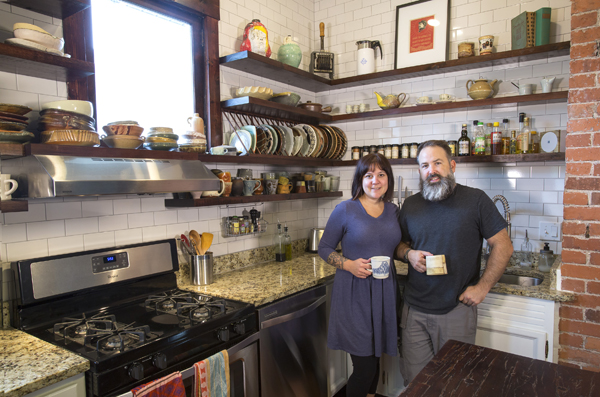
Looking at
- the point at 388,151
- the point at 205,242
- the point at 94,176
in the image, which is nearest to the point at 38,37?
the point at 94,176

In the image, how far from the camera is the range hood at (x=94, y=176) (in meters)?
1.63

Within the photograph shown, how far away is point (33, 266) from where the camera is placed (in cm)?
189

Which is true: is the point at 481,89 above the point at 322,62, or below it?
below

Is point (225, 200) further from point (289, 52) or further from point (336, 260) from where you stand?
point (289, 52)

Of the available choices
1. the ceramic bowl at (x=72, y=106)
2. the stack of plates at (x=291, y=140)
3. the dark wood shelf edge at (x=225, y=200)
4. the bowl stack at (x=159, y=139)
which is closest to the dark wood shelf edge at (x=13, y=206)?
the ceramic bowl at (x=72, y=106)

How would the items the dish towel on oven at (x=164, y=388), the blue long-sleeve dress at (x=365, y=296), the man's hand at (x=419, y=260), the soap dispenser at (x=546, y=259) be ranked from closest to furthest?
1. the dish towel on oven at (x=164, y=388)
2. the man's hand at (x=419, y=260)
3. the blue long-sleeve dress at (x=365, y=296)
4. the soap dispenser at (x=546, y=259)

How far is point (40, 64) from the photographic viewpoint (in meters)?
1.77

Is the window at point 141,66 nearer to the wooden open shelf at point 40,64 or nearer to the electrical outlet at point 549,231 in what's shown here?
the wooden open shelf at point 40,64

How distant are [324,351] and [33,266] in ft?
5.80

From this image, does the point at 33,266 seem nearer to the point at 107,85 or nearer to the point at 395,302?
the point at 107,85

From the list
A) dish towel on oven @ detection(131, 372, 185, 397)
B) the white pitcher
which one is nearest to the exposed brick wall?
the white pitcher

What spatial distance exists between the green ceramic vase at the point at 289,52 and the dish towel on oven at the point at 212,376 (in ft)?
7.43

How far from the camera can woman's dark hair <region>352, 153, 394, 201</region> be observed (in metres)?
2.26

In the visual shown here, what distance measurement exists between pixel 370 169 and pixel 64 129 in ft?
4.85
